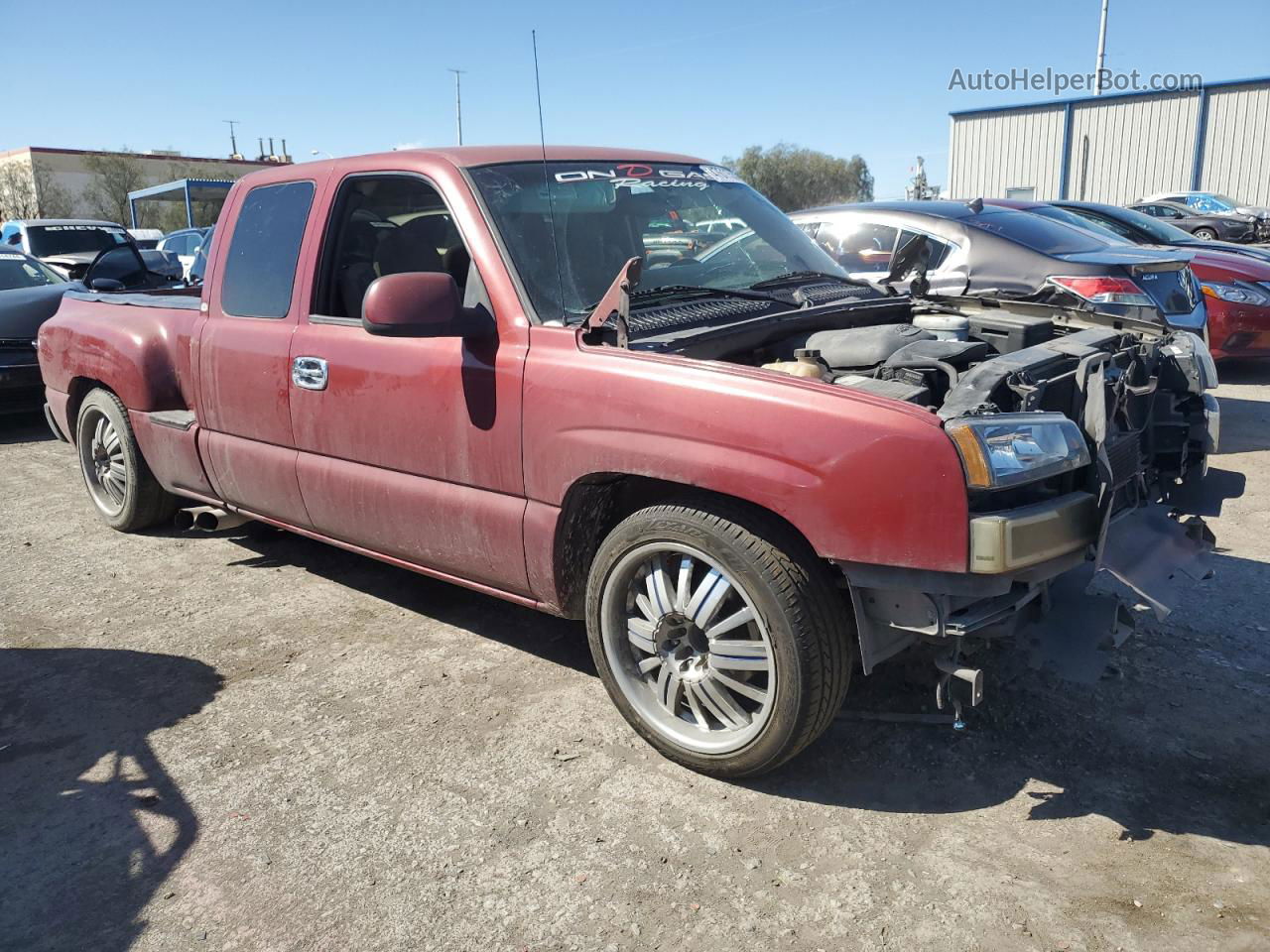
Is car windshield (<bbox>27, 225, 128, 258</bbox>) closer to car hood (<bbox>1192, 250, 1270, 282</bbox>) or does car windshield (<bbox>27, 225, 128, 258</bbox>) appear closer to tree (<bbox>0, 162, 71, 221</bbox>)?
car hood (<bbox>1192, 250, 1270, 282</bbox>)

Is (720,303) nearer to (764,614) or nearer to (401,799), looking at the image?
(764,614)

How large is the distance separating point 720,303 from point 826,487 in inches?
49.3

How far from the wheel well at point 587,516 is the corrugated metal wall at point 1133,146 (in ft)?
121

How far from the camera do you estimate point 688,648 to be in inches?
122

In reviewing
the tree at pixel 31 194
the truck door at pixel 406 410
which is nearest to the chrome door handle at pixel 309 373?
the truck door at pixel 406 410

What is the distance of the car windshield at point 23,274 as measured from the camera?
9.48 metres

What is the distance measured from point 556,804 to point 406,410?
1.49 meters

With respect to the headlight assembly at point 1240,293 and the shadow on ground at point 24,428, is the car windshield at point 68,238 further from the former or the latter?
the headlight assembly at point 1240,293

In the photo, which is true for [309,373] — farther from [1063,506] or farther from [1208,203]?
[1208,203]

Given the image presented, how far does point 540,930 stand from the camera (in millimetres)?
2457

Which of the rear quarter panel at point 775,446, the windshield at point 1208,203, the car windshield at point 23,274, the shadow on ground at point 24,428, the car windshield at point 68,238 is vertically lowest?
the shadow on ground at point 24,428

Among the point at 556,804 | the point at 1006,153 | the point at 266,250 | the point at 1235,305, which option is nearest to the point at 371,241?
the point at 266,250

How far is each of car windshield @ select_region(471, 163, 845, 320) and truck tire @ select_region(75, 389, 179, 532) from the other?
287 centimetres

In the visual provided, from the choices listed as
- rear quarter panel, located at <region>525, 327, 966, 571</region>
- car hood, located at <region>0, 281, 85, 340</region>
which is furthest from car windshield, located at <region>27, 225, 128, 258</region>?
rear quarter panel, located at <region>525, 327, 966, 571</region>
